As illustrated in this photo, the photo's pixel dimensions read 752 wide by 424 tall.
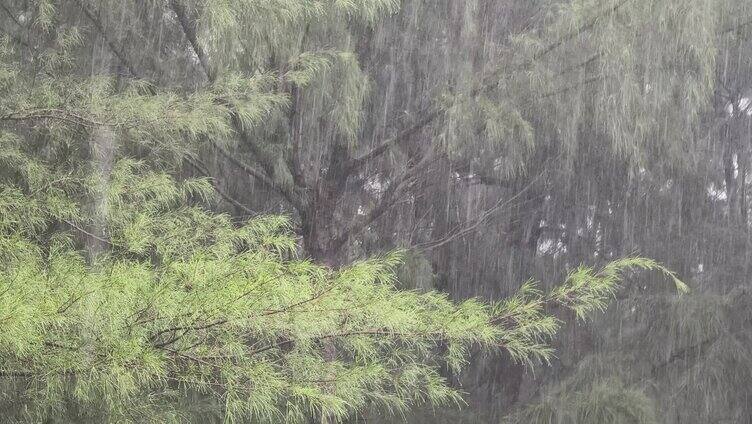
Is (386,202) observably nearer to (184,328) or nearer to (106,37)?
(106,37)

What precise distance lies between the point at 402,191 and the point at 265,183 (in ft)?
2.45

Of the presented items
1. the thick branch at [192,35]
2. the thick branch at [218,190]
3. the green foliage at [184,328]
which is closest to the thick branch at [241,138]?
the thick branch at [192,35]

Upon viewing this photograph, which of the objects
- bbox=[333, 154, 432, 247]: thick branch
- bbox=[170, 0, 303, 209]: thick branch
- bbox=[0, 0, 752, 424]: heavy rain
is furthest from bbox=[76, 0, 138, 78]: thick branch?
bbox=[333, 154, 432, 247]: thick branch

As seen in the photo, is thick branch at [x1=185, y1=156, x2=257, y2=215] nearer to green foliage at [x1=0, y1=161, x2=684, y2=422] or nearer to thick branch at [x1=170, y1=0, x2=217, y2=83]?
thick branch at [x1=170, y1=0, x2=217, y2=83]

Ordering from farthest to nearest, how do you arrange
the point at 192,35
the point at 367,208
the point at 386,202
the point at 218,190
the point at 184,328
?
the point at 367,208 < the point at 386,202 < the point at 218,190 < the point at 192,35 < the point at 184,328

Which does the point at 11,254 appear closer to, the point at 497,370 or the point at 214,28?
the point at 214,28

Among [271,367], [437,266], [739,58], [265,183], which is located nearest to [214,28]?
[265,183]

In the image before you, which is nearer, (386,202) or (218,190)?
(218,190)

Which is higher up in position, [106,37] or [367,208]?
[106,37]

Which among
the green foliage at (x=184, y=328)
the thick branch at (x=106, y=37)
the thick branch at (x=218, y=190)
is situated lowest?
the green foliage at (x=184, y=328)

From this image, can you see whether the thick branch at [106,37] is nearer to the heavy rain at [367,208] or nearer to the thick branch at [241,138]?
the heavy rain at [367,208]

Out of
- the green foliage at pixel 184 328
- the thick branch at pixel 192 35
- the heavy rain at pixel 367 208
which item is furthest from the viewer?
the thick branch at pixel 192 35

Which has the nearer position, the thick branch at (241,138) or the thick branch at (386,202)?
the thick branch at (241,138)

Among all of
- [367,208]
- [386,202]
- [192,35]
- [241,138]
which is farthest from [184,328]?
[367,208]
